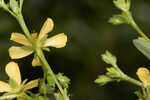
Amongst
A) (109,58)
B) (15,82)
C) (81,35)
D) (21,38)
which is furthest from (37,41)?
(81,35)

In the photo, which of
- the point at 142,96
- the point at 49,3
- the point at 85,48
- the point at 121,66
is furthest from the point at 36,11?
the point at 142,96

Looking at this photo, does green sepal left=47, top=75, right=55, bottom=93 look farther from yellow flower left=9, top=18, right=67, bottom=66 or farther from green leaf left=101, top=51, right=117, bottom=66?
green leaf left=101, top=51, right=117, bottom=66

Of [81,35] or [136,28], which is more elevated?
[81,35]

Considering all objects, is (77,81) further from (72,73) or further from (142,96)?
(142,96)

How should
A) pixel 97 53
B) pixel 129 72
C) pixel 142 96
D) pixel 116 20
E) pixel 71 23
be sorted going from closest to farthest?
pixel 142 96
pixel 116 20
pixel 71 23
pixel 97 53
pixel 129 72

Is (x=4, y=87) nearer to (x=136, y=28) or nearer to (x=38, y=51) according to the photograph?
(x=38, y=51)

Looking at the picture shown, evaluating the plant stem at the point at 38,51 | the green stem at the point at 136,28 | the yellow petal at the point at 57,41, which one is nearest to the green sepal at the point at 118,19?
the green stem at the point at 136,28

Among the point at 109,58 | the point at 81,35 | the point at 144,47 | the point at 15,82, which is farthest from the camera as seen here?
the point at 81,35

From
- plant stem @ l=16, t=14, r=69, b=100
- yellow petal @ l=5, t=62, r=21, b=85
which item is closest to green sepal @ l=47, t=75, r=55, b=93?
plant stem @ l=16, t=14, r=69, b=100
